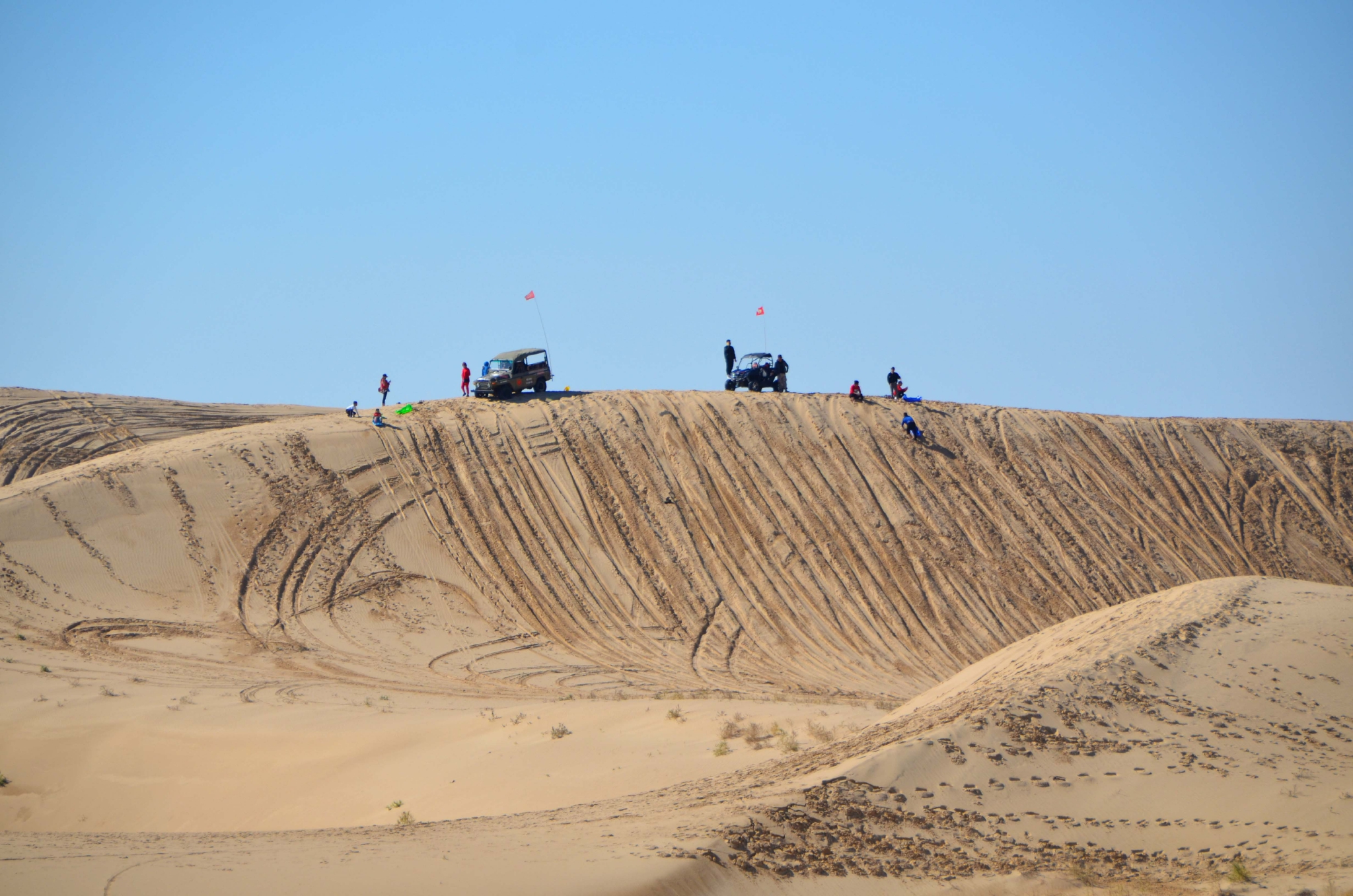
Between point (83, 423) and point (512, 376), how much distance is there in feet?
53.7

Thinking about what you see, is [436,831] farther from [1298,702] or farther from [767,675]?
[767,675]

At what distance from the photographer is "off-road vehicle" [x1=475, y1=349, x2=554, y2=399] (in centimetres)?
3052

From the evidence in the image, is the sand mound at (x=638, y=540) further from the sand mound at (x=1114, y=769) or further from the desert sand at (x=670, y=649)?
the sand mound at (x=1114, y=769)

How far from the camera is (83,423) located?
3484cm

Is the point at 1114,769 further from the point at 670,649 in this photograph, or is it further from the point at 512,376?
the point at 512,376

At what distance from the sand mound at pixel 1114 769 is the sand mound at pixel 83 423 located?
30.1 meters

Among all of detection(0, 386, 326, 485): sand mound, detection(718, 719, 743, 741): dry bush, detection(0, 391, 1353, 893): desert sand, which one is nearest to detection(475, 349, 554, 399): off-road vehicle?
detection(0, 391, 1353, 893): desert sand

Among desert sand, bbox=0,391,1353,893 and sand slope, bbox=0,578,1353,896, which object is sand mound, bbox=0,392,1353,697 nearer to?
desert sand, bbox=0,391,1353,893

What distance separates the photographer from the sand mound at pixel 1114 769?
832 cm

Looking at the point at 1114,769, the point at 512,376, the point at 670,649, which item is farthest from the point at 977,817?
the point at 512,376

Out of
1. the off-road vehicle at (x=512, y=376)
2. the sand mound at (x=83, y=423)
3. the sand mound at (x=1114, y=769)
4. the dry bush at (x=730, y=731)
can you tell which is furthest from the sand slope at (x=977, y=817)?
the sand mound at (x=83, y=423)

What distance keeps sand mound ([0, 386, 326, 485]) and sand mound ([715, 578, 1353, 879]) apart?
Result: 30063 millimetres

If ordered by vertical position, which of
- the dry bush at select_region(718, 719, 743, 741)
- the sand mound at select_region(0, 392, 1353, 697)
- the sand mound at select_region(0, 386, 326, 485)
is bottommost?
the dry bush at select_region(718, 719, 743, 741)

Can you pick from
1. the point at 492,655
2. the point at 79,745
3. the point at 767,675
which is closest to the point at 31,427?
the point at 492,655
